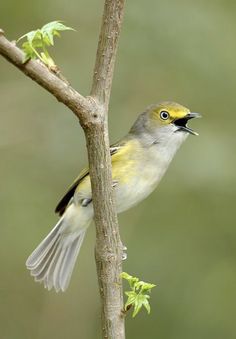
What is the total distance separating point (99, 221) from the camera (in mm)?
2889

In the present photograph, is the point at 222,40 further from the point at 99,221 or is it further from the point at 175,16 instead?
the point at 99,221

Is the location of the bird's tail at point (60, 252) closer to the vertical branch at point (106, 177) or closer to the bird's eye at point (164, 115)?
the bird's eye at point (164, 115)

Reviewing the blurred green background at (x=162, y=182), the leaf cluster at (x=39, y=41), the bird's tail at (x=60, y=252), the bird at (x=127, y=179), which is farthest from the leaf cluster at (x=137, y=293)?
the blurred green background at (x=162, y=182)

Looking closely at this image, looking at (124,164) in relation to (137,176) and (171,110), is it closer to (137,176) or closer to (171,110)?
(137,176)

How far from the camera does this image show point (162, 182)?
22.5ft

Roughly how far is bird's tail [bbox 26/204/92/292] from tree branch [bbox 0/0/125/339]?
5.73 ft

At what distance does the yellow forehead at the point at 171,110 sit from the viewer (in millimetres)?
5074

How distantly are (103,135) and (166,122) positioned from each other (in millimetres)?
2515

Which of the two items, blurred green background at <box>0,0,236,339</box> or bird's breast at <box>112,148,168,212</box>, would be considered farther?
blurred green background at <box>0,0,236,339</box>

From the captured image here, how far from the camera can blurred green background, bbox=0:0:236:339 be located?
21.6 ft

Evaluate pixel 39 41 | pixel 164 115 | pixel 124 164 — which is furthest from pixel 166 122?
pixel 39 41

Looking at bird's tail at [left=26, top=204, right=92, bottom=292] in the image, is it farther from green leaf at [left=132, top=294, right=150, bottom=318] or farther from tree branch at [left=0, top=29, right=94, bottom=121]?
tree branch at [left=0, top=29, right=94, bottom=121]

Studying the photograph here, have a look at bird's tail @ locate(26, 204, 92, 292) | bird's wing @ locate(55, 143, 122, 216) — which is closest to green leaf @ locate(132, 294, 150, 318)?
bird's tail @ locate(26, 204, 92, 292)

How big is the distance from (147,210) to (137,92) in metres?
Answer: 1.01
